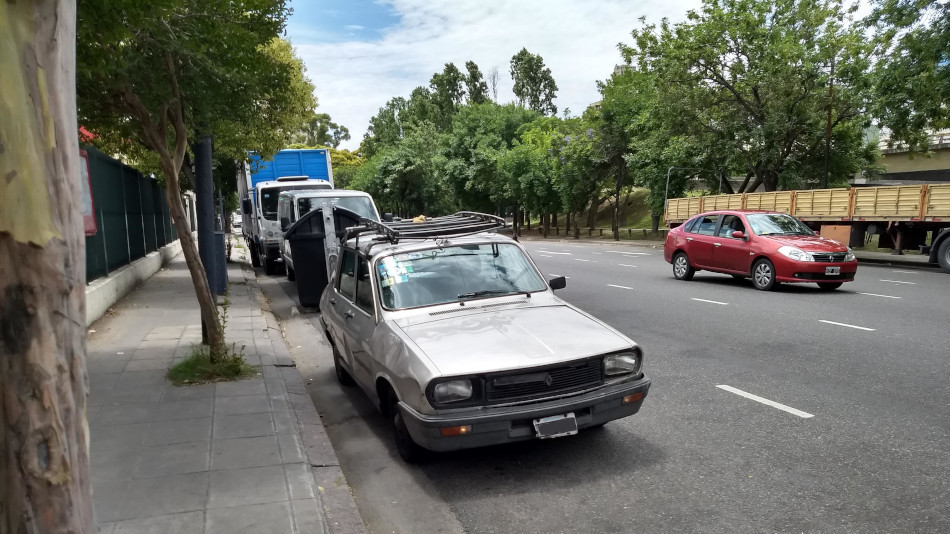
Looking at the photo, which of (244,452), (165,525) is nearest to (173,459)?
(244,452)

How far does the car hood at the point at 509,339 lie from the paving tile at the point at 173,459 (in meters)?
1.63

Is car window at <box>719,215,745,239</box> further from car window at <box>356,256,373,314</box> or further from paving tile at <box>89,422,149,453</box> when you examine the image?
paving tile at <box>89,422,149,453</box>

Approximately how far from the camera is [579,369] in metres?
4.42

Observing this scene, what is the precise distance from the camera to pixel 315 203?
52.9ft

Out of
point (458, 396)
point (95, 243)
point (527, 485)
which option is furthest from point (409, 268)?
point (95, 243)

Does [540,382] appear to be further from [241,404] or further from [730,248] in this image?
[730,248]

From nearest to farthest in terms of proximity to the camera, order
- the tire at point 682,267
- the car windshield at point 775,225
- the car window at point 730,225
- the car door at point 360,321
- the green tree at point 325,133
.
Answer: the car door at point 360,321 → the car windshield at point 775,225 → the car window at point 730,225 → the tire at point 682,267 → the green tree at point 325,133

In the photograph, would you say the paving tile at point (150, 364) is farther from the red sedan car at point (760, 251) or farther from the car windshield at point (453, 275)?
the red sedan car at point (760, 251)

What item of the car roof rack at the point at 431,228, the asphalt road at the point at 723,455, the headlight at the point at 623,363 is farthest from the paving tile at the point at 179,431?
the headlight at the point at 623,363

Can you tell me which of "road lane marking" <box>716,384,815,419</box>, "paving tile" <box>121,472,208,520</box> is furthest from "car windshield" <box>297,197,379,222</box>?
"paving tile" <box>121,472,208,520</box>

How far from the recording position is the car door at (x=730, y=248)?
533 inches

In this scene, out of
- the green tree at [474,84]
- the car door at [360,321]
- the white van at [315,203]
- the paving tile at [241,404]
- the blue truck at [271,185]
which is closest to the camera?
the car door at [360,321]

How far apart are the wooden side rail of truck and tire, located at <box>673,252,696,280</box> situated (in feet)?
25.1

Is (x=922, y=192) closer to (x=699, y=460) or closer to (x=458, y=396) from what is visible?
(x=699, y=460)
